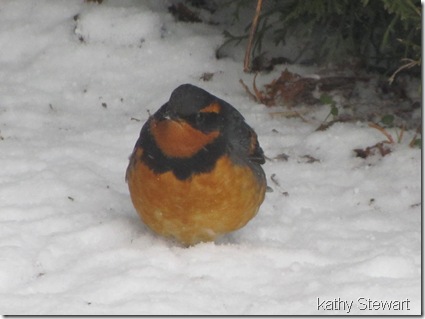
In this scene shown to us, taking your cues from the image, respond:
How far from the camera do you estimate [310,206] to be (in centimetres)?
649

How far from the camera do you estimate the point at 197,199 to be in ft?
18.4

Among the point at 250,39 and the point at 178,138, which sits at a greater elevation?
the point at 178,138

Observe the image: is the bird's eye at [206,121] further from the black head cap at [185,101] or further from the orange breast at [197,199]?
the orange breast at [197,199]

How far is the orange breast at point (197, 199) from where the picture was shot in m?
5.60

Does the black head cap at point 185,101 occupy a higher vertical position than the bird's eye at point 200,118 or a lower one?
higher

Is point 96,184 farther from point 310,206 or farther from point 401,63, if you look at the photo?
point 401,63

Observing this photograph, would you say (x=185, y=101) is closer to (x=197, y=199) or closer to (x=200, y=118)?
(x=200, y=118)

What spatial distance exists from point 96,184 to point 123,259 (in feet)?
3.27

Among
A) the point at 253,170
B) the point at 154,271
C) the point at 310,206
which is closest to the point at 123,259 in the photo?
the point at 154,271

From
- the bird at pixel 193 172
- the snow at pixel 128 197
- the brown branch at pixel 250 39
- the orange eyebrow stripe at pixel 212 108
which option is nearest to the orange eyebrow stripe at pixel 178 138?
the bird at pixel 193 172

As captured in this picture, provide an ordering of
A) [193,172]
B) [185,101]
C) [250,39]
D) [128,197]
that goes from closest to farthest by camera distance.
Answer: [185,101] → [193,172] → [128,197] → [250,39]

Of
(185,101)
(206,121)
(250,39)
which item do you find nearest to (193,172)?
(206,121)

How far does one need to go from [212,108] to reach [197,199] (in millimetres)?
507

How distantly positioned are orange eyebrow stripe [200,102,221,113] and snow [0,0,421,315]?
808 millimetres
